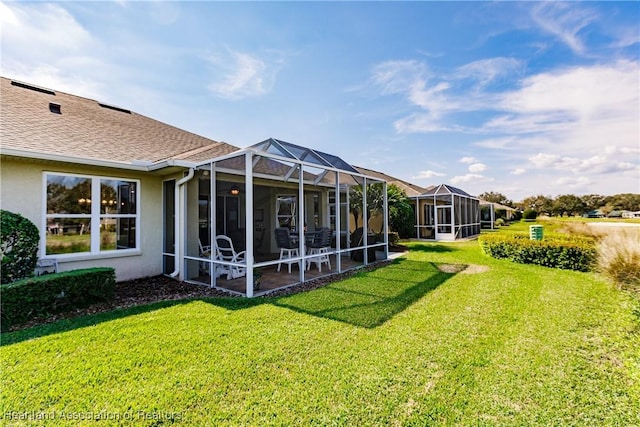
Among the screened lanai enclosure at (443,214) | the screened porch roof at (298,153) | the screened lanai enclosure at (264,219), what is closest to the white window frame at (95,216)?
the screened lanai enclosure at (264,219)

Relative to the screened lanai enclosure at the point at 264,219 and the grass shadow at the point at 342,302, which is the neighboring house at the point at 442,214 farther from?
the grass shadow at the point at 342,302

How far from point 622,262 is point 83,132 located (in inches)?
499

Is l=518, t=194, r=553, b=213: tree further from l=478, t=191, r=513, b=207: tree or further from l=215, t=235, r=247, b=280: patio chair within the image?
l=215, t=235, r=247, b=280: patio chair

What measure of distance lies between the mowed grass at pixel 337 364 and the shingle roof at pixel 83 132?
4160 mm

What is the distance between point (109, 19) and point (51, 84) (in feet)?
17.5

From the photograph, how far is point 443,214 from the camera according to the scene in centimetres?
1881

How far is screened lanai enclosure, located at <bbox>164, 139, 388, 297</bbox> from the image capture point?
678 centimetres

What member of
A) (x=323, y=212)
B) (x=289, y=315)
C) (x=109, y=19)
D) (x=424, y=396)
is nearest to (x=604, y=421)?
(x=424, y=396)

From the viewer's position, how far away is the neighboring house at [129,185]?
600cm

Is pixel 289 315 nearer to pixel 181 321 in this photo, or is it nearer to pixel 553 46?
pixel 181 321

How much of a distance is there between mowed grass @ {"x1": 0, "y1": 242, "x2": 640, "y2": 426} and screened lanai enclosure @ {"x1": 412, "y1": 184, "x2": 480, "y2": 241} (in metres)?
12.6

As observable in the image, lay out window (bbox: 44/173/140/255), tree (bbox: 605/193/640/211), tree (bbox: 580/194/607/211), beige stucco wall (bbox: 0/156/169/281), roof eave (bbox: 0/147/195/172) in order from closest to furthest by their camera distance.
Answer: roof eave (bbox: 0/147/195/172) → beige stucco wall (bbox: 0/156/169/281) → window (bbox: 44/173/140/255) → tree (bbox: 605/193/640/211) → tree (bbox: 580/194/607/211)

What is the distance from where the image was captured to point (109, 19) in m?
7.39

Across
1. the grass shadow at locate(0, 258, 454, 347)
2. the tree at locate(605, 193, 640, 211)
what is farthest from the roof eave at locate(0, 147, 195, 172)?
the tree at locate(605, 193, 640, 211)
